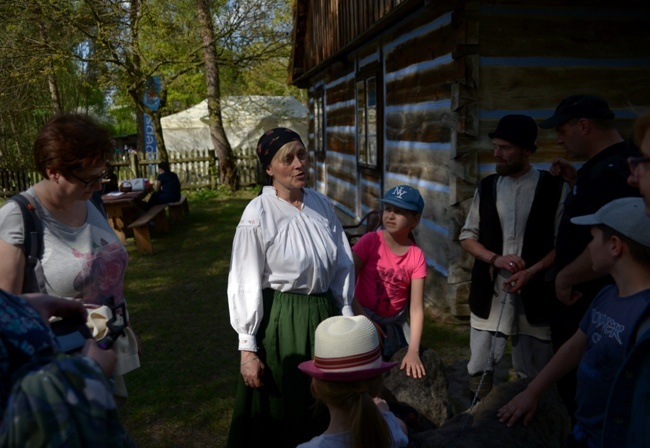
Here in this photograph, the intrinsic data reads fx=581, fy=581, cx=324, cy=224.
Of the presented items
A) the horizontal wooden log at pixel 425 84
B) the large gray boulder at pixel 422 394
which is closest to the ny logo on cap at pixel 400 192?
the large gray boulder at pixel 422 394

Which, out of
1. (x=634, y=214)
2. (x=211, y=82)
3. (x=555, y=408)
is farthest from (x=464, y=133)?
(x=211, y=82)

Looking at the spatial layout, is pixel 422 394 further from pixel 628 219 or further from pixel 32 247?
pixel 32 247

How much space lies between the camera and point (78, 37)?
17.4 m

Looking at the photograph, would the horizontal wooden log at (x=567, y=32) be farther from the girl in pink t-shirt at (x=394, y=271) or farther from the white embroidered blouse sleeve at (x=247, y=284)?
the white embroidered blouse sleeve at (x=247, y=284)

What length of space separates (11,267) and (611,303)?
228cm

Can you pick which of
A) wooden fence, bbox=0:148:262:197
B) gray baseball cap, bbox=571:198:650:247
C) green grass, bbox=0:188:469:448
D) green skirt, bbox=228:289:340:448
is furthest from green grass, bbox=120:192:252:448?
wooden fence, bbox=0:148:262:197

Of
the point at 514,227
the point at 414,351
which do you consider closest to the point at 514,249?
the point at 514,227

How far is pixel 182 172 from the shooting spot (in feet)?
67.6

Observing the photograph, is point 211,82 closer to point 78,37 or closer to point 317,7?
point 78,37

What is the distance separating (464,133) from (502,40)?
955 mm

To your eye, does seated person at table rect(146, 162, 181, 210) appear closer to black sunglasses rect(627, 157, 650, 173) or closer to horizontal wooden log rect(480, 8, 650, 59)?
horizontal wooden log rect(480, 8, 650, 59)

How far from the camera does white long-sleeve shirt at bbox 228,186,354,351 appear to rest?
2729mm

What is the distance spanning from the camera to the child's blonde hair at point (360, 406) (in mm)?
1927

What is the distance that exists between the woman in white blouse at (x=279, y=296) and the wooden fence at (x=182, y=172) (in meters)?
17.6
